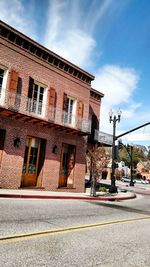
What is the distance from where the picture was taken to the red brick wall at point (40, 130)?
15414 millimetres

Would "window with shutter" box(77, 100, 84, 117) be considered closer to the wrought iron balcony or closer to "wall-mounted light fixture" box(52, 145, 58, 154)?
the wrought iron balcony

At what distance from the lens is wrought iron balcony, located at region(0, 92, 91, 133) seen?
15.7 m

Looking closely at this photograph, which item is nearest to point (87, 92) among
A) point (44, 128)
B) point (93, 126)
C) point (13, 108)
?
point (93, 126)

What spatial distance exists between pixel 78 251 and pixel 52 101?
13894mm

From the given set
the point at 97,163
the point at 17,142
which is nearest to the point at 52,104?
the point at 17,142

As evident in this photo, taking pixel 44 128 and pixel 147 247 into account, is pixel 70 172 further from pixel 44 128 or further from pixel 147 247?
pixel 147 247

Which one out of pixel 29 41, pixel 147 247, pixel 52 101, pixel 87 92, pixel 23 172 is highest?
pixel 29 41

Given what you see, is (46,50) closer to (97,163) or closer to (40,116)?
(40,116)

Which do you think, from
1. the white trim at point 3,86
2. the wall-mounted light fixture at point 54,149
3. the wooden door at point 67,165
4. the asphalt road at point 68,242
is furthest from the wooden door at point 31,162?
the asphalt road at point 68,242

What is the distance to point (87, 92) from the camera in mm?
21578

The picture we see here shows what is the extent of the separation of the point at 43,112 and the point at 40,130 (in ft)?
3.98

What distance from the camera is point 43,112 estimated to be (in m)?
17.7

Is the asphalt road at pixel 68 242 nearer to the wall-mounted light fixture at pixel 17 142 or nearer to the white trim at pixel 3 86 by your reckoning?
the wall-mounted light fixture at pixel 17 142

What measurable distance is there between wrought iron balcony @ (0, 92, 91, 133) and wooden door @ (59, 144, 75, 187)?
168 centimetres
